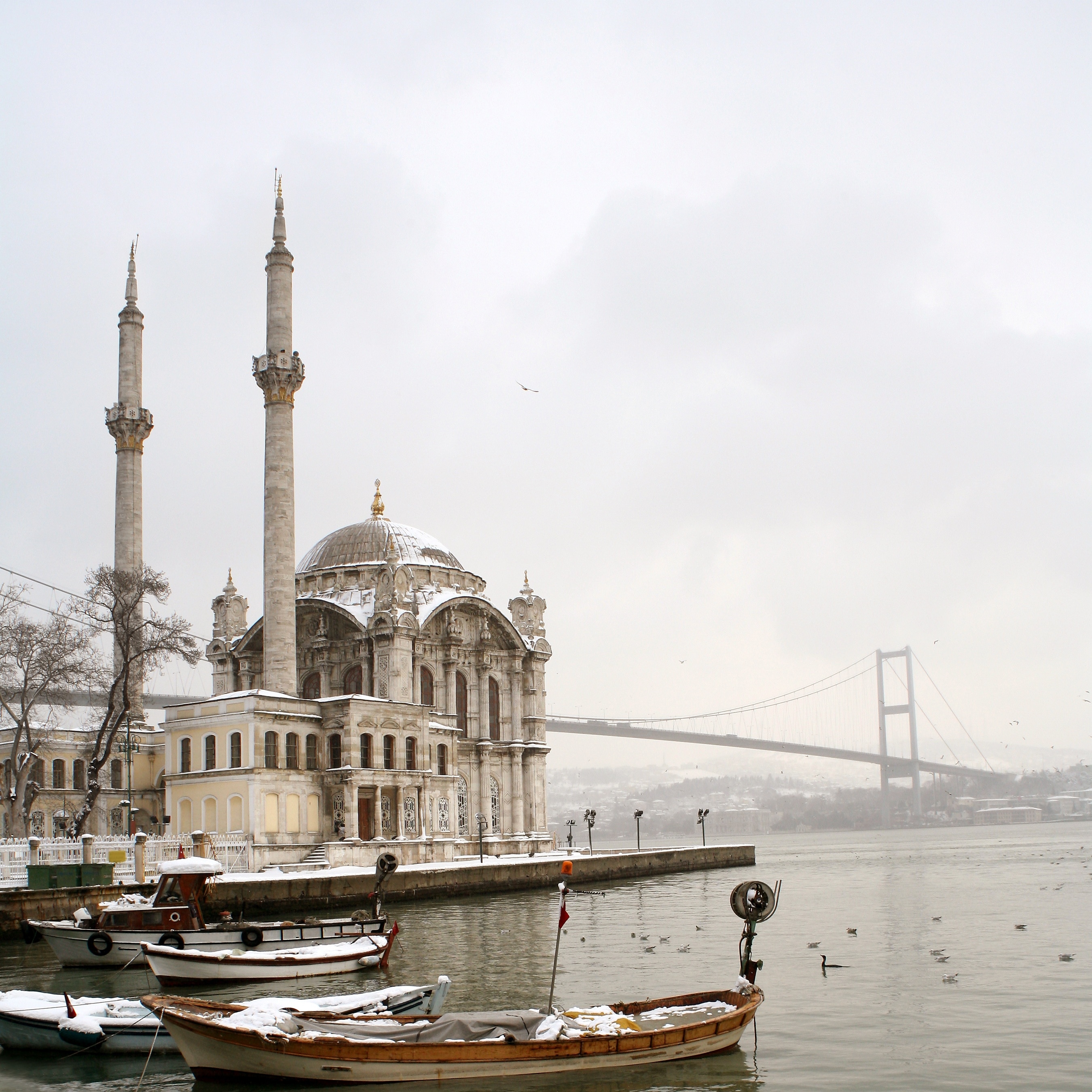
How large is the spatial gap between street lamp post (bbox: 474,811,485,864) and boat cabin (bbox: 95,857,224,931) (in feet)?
76.6

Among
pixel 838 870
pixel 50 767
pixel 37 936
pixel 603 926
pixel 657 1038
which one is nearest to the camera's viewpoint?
pixel 657 1038

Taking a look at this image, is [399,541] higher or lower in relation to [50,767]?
higher

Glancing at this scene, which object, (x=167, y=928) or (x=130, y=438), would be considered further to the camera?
(x=130, y=438)

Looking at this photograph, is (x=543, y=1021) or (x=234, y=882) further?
(x=234, y=882)

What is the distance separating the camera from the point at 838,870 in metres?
56.7

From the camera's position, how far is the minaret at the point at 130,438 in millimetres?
50281

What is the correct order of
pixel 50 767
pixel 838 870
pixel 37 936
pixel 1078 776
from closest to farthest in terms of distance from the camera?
pixel 37 936
pixel 50 767
pixel 838 870
pixel 1078 776

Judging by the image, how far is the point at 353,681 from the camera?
180 feet

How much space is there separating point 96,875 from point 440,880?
12670 mm

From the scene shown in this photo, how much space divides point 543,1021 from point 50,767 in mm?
38503

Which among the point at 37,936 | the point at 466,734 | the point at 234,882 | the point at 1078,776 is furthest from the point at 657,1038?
the point at 1078,776

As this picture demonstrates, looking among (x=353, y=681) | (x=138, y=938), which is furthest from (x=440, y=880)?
(x=138, y=938)

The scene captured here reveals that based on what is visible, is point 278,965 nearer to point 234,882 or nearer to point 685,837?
point 234,882

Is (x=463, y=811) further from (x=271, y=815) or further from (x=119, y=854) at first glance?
(x=119, y=854)
